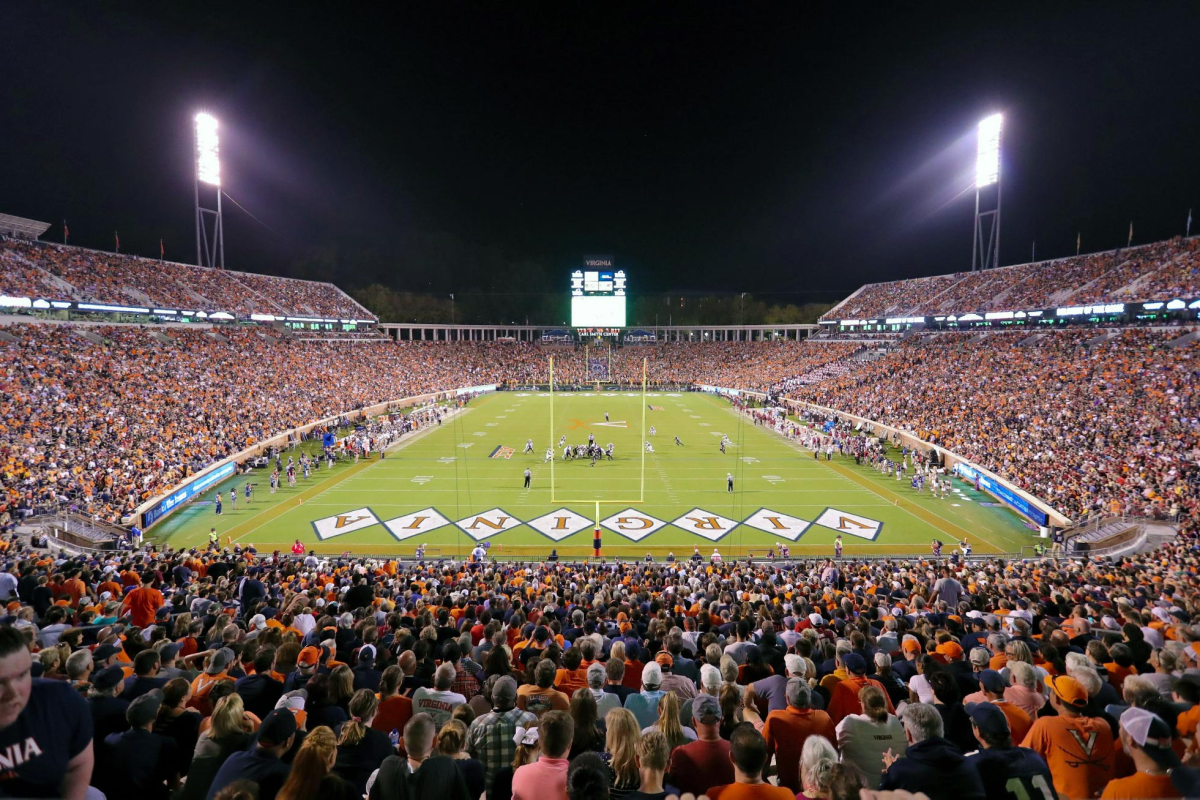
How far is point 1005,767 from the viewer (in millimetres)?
3225

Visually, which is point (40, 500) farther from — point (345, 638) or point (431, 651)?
A: point (431, 651)

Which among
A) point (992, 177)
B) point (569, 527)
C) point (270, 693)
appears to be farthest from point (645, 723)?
point (992, 177)

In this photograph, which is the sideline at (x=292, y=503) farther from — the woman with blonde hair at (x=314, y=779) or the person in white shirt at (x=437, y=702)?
the woman with blonde hair at (x=314, y=779)

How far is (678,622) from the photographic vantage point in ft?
29.5

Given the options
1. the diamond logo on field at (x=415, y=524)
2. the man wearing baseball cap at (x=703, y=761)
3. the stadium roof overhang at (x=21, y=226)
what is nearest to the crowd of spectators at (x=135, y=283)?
the stadium roof overhang at (x=21, y=226)

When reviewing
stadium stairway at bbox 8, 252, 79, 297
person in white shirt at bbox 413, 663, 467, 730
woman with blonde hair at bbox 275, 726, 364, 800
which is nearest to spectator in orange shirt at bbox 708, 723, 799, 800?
woman with blonde hair at bbox 275, 726, 364, 800

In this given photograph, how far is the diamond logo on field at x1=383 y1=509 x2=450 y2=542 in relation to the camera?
20255 mm

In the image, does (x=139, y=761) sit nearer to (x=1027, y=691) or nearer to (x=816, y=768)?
(x=816, y=768)

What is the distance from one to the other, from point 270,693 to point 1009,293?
200ft

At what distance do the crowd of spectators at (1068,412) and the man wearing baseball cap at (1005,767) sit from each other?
20.1 m

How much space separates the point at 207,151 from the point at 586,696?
59.8 metres

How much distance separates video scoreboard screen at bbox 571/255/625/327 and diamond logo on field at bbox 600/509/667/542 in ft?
173

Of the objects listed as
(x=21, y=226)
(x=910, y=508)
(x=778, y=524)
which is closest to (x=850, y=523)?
(x=778, y=524)

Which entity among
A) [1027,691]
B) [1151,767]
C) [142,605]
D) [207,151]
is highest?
[207,151]
